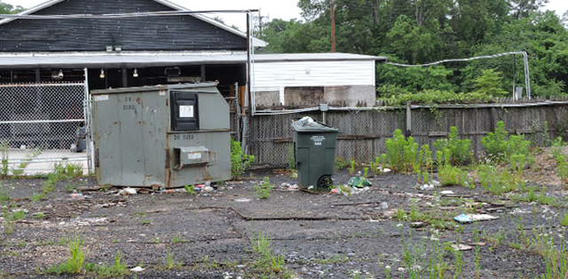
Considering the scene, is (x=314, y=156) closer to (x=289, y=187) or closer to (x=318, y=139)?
(x=318, y=139)

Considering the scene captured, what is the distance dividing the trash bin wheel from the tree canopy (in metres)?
25.5

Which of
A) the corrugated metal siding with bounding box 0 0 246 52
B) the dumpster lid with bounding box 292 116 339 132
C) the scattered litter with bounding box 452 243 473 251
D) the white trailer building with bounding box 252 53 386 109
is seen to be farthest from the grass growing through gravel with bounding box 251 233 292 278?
the corrugated metal siding with bounding box 0 0 246 52

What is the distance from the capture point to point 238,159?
1216 centimetres

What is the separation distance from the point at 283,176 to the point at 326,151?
9.30ft

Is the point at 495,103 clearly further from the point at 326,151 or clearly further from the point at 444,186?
the point at 326,151

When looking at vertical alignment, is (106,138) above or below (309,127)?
below

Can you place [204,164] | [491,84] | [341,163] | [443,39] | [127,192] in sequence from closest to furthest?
[127,192] < [204,164] < [341,163] < [491,84] < [443,39]

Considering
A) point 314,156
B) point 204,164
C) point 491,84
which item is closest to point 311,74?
point 204,164

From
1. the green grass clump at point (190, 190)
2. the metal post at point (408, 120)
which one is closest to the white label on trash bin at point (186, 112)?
the green grass clump at point (190, 190)

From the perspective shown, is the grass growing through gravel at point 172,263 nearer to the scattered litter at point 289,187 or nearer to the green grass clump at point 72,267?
the green grass clump at point 72,267

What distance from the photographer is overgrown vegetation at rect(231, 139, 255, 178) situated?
12156mm

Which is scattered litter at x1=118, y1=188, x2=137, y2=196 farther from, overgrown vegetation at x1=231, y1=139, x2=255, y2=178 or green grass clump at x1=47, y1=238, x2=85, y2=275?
green grass clump at x1=47, y1=238, x2=85, y2=275

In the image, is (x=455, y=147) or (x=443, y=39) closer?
(x=455, y=147)

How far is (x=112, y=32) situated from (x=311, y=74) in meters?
7.93
